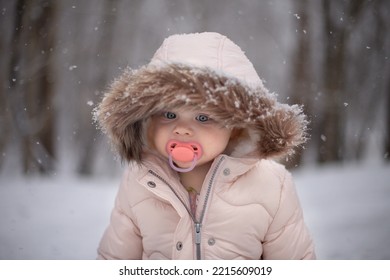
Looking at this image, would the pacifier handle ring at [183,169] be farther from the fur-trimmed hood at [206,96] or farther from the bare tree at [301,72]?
the bare tree at [301,72]

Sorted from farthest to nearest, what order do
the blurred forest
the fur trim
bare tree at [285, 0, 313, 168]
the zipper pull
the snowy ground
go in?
bare tree at [285, 0, 313, 168]
the blurred forest
the snowy ground
the zipper pull
the fur trim

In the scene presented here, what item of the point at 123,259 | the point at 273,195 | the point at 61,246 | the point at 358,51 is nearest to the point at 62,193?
the point at 61,246

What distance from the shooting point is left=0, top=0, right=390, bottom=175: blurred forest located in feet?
5.61

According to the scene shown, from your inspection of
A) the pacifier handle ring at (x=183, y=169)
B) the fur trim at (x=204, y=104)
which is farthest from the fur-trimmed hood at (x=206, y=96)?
the pacifier handle ring at (x=183, y=169)

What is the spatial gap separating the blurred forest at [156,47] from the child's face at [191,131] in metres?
0.71

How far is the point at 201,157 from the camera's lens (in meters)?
1.10

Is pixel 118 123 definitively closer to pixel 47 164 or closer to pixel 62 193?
pixel 62 193

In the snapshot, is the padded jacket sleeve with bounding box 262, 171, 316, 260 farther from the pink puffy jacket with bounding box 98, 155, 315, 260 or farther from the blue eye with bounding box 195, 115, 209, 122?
the blue eye with bounding box 195, 115, 209, 122

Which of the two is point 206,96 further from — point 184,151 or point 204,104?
point 184,151

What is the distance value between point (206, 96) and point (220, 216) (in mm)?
299

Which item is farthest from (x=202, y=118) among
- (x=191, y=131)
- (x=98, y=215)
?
(x=98, y=215)

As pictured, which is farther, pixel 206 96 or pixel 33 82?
pixel 33 82

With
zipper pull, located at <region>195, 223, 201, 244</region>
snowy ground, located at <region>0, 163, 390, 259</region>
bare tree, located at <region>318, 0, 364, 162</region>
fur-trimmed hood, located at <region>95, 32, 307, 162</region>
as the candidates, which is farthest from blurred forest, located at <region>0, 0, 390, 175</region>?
zipper pull, located at <region>195, 223, 201, 244</region>

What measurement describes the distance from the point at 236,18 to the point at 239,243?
110 cm
